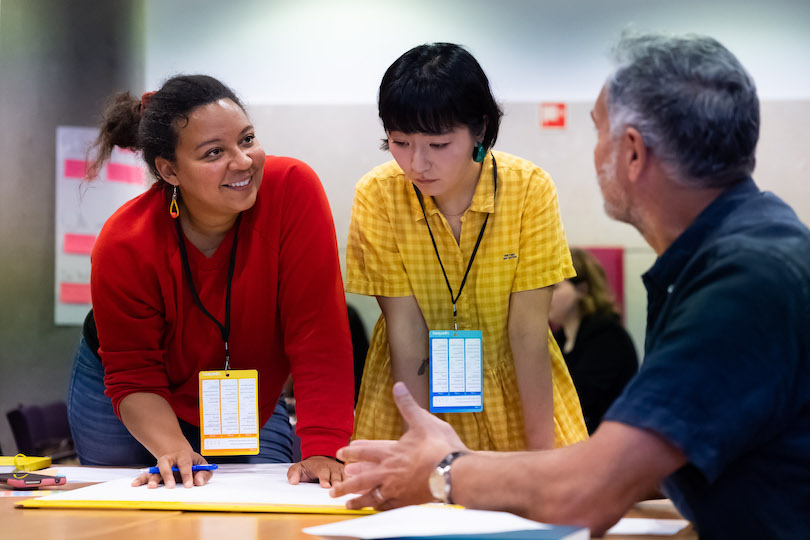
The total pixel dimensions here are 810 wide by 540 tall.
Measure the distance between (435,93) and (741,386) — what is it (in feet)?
3.71

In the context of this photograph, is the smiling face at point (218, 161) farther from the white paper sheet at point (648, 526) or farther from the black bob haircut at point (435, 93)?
the white paper sheet at point (648, 526)

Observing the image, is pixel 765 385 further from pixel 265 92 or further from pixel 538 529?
pixel 265 92

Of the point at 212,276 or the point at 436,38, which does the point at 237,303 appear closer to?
the point at 212,276

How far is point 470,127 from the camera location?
2.01 metres

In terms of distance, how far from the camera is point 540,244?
209 cm

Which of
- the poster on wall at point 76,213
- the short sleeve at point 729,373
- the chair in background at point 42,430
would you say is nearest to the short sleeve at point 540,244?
the short sleeve at point 729,373

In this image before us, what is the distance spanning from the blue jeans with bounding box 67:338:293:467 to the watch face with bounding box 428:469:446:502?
0.99 meters

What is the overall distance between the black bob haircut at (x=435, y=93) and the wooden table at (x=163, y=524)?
3.09 feet

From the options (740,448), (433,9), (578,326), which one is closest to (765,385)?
(740,448)

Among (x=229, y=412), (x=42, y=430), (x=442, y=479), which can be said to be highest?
(x=442, y=479)

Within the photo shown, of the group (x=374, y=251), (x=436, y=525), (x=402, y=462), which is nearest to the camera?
(x=436, y=525)

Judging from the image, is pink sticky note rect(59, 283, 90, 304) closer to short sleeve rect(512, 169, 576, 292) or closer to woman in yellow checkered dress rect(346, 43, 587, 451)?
woman in yellow checkered dress rect(346, 43, 587, 451)

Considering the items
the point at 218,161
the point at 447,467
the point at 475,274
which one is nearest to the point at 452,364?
the point at 475,274

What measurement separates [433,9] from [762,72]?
174cm
